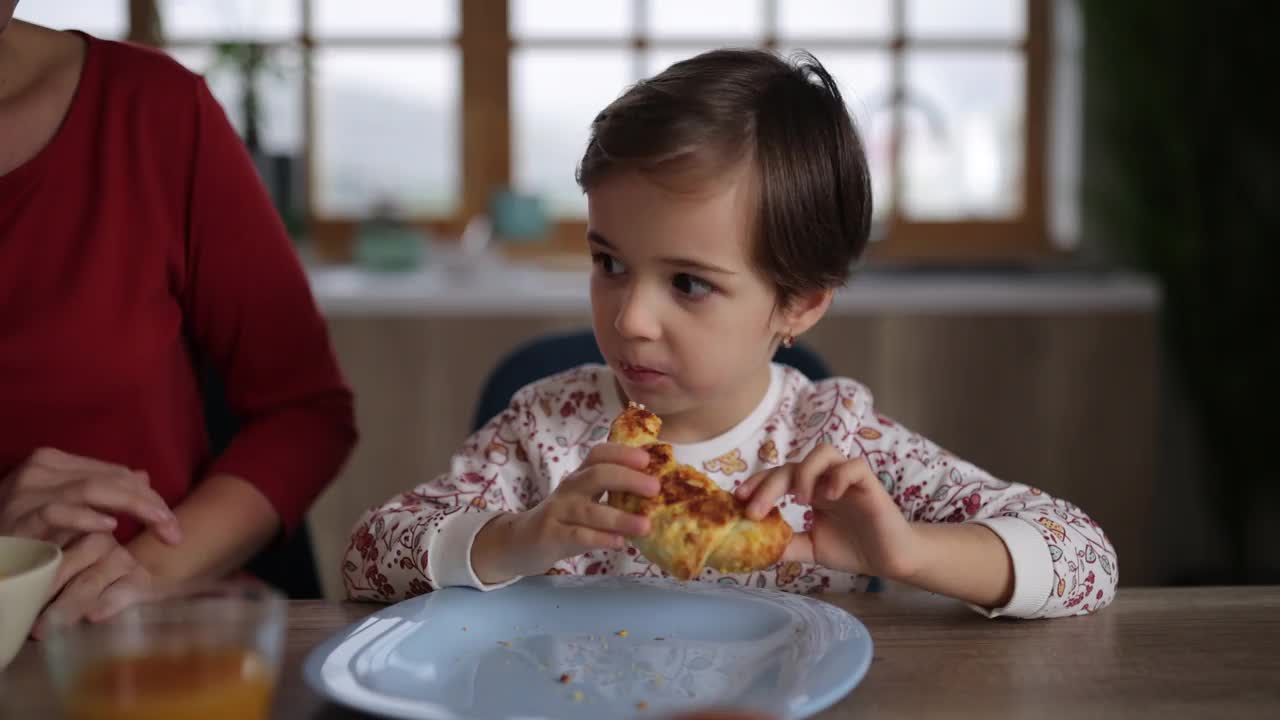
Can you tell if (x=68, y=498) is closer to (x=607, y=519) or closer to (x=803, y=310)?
(x=607, y=519)

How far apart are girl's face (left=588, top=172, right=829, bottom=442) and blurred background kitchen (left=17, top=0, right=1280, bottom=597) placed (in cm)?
145

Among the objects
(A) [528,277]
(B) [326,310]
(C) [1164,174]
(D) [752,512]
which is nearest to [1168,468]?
(C) [1164,174]

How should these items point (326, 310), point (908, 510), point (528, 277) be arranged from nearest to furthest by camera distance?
point (908, 510), point (326, 310), point (528, 277)

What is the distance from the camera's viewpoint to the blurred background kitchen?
2.61 m

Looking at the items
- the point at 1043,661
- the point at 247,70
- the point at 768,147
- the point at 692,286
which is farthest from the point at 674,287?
the point at 247,70

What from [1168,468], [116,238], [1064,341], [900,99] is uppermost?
[900,99]

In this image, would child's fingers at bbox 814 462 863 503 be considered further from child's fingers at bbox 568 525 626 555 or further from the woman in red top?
the woman in red top

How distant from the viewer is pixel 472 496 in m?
1.17

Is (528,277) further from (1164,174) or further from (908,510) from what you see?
(908,510)

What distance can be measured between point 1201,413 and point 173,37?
2.68 meters

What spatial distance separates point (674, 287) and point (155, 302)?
56cm

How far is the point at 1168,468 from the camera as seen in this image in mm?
3174

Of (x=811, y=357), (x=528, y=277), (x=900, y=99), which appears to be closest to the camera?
(x=811, y=357)

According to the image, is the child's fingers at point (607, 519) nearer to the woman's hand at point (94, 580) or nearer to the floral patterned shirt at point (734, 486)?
the floral patterned shirt at point (734, 486)
